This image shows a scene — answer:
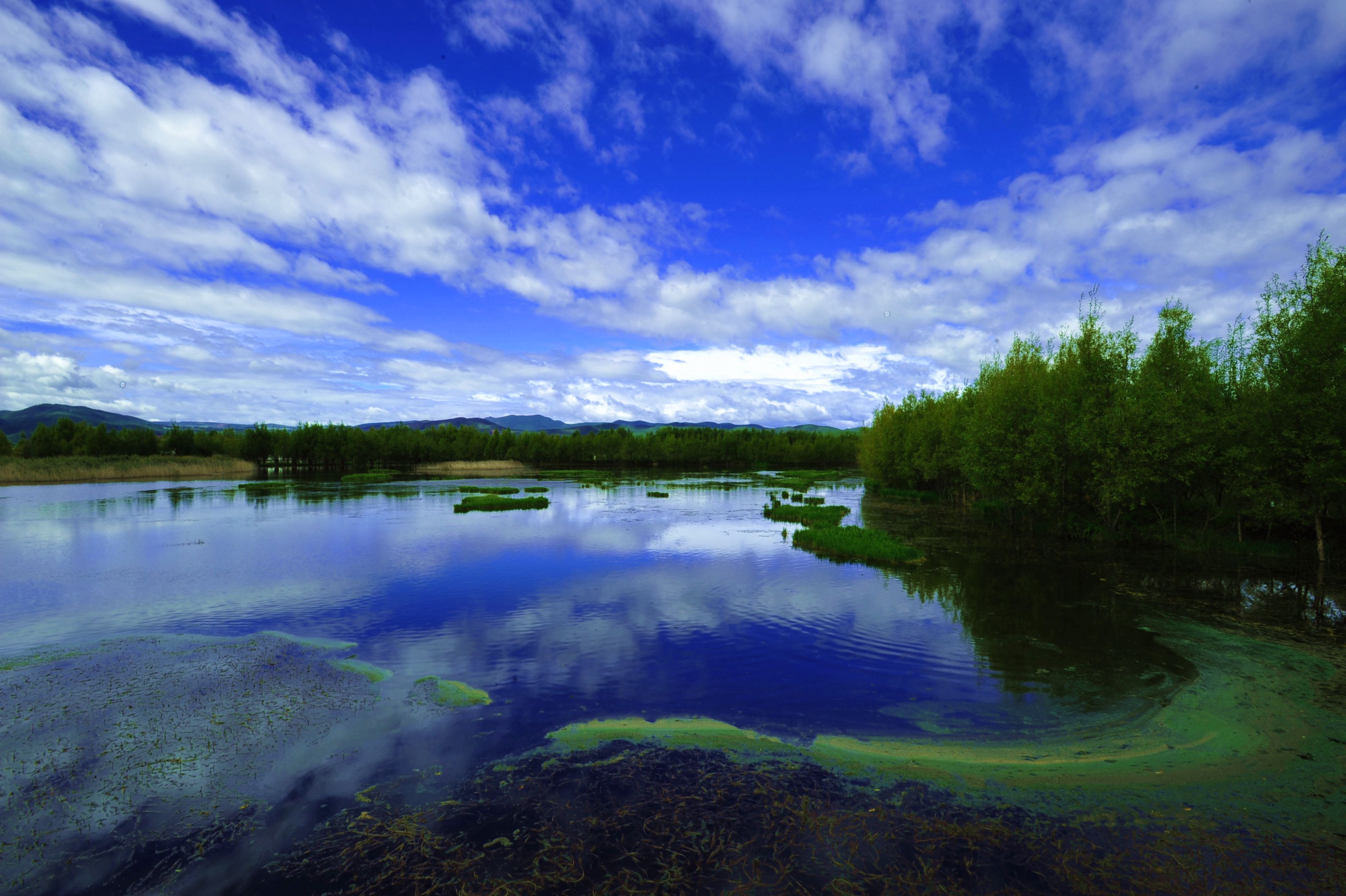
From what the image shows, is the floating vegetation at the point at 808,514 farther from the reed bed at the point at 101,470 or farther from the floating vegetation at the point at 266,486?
the reed bed at the point at 101,470

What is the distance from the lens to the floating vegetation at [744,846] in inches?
286

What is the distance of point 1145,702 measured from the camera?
13250mm

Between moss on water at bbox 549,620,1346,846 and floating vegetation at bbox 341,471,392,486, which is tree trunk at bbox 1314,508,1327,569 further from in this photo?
floating vegetation at bbox 341,471,392,486

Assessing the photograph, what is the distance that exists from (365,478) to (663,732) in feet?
332

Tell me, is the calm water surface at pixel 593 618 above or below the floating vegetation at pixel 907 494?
below

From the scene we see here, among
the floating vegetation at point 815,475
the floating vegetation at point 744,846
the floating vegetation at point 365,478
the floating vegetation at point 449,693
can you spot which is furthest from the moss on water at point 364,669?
the floating vegetation at point 815,475

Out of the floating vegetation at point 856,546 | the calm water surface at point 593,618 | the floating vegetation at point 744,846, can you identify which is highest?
the floating vegetation at point 856,546

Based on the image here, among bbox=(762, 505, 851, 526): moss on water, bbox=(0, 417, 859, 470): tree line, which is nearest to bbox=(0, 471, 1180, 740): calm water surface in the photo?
bbox=(762, 505, 851, 526): moss on water

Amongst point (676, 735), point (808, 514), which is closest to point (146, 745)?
point (676, 735)

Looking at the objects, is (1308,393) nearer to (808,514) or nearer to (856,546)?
(856,546)

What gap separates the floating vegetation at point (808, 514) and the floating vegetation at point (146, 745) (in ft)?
110

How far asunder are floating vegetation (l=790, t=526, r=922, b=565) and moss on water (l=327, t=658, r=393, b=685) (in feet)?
74.9

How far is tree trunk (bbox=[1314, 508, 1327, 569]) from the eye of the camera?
30141 millimetres

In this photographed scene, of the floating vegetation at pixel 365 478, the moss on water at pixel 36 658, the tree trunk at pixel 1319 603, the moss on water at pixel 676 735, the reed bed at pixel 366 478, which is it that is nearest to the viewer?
the moss on water at pixel 676 735
